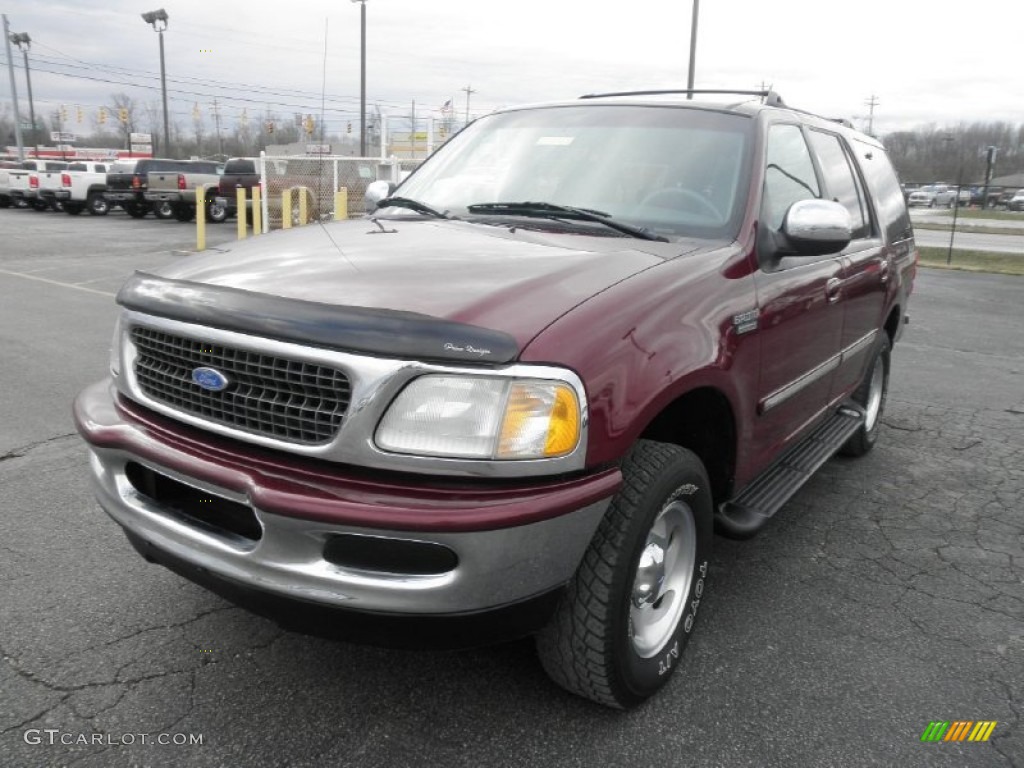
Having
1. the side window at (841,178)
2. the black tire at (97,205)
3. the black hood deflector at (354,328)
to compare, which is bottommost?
the black tire at (97,205)

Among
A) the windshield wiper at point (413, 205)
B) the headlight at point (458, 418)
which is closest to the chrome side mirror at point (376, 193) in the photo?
the windshield wiper at point (413, 205)

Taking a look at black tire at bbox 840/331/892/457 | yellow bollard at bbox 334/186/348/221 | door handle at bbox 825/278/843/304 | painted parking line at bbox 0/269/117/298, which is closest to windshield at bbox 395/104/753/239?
door handle at bbox 825/278/843/304

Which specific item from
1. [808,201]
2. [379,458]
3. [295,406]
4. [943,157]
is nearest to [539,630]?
[379,458]

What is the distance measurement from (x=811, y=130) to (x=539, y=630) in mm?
2913

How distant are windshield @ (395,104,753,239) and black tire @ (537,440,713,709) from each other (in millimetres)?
1014

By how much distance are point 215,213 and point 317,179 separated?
25.9 feet

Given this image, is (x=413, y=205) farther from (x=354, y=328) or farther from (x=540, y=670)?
(x=540, y=670)

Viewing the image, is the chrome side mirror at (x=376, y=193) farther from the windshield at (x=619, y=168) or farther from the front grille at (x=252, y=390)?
the front grille at (x=252, y=390)

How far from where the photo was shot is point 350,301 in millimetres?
2148

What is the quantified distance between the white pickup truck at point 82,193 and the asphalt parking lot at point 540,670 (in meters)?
26.7

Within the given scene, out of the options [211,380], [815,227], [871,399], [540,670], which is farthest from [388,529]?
[871,399]

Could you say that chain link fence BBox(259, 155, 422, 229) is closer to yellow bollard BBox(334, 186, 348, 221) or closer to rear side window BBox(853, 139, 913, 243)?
yellow bollard BBox(334, 186, 348, 221)

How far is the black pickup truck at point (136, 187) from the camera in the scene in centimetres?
2661

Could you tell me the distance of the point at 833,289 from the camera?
3.70m
